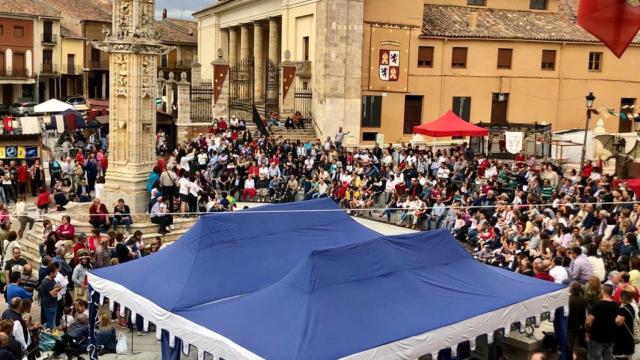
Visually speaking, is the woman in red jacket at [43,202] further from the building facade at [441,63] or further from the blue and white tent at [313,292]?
the building facade at [441,63]

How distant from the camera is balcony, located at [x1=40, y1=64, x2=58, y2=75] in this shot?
59694 millimetres

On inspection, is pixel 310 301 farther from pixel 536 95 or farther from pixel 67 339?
pixel 536 95

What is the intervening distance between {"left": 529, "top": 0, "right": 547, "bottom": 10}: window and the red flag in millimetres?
33846

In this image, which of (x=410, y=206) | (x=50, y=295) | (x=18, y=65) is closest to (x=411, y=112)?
(x=410, y=206)

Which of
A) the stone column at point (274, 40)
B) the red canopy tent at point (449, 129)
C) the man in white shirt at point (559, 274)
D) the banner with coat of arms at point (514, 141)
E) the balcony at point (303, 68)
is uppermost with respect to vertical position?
the stone column at point (274, 40)

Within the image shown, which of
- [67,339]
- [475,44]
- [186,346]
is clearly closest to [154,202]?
[67,339]

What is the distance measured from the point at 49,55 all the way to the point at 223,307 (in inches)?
2254

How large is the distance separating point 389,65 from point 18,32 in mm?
35625

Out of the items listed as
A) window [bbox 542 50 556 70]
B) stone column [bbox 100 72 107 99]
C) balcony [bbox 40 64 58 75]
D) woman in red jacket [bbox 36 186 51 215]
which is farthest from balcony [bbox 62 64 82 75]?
woman in red jacket [bbox 36 186 51 215]

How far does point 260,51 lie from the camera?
43.4 metres

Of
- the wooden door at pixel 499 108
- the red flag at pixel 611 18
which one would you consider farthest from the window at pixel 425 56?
the red flag at pixel 611 18

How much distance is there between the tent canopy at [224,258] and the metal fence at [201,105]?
23227 mm

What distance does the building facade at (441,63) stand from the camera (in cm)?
3334

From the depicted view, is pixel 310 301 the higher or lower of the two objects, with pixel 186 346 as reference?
higher
